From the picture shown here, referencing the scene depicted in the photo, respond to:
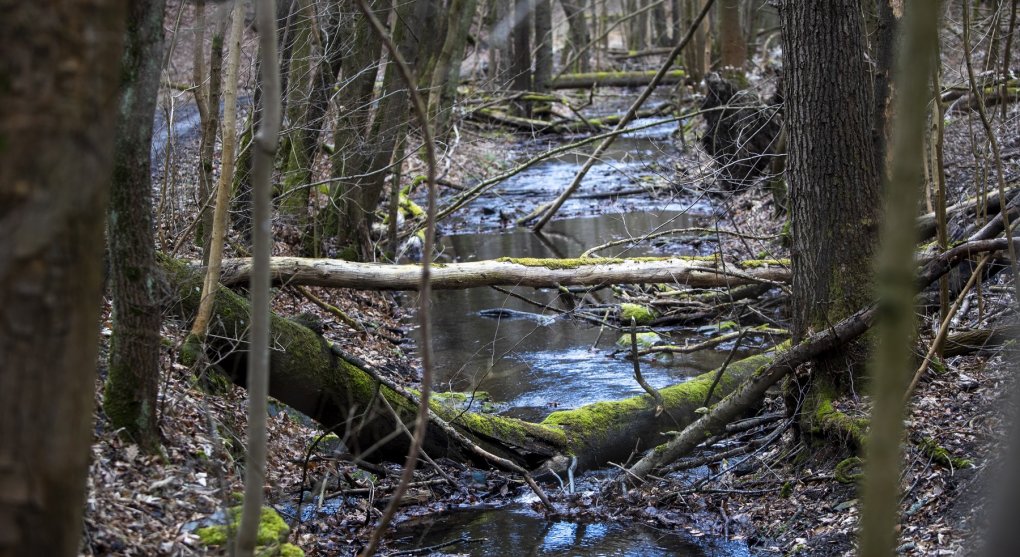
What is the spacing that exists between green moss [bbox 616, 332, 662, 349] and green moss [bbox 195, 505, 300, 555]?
5912 millimetres

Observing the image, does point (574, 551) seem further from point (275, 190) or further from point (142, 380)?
point (275, 190)

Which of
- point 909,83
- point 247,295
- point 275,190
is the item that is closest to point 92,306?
point 909,83

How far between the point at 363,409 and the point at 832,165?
3.71 m

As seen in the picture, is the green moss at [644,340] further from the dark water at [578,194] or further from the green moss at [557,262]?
the dark water at [578,194]

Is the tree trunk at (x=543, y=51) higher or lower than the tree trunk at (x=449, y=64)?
higher

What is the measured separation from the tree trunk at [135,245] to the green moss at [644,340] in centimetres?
621

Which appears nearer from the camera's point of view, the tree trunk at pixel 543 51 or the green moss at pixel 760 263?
the green moss at pixel 760 263

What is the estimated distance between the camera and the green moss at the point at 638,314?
1057 cm

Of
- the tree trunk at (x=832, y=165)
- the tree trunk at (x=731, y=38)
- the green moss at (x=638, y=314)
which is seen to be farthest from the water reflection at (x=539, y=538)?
the tree trunk at (x=731, y=38)

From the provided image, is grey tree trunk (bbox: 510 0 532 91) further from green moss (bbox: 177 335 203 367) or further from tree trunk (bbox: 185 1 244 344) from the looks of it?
green moss (bbox: 177 335 203 367)

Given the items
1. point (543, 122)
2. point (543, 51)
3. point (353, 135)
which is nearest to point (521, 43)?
point (543, 51)

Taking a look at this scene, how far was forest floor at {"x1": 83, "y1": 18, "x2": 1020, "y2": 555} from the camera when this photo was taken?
4316mm

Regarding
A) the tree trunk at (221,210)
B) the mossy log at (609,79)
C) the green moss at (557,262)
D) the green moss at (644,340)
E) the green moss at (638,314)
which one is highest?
the mossy log at (609,79)

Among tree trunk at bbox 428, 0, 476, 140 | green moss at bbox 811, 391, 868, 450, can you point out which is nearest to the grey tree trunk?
tree trunk at bbox 428, 0, 476, 140
